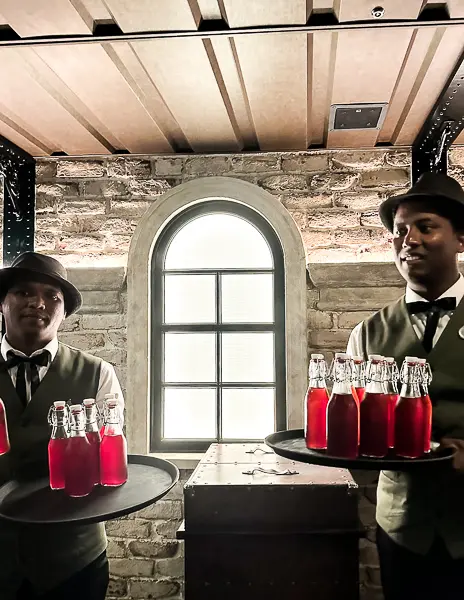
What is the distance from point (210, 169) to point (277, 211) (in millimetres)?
519

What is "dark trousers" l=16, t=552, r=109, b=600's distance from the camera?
7.65ft

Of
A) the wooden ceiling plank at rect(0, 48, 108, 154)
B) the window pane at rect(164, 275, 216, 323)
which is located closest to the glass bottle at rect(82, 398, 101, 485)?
the wooden ceiling plank at rect(0, 48, 108, 154)

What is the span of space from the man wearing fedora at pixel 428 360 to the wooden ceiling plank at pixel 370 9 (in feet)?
2.17

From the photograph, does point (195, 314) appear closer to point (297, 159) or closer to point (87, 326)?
point (87, 326)

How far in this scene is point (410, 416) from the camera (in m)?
1.99

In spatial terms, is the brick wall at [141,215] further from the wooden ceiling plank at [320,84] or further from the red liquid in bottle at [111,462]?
the red liquid in bottle at [111,462]

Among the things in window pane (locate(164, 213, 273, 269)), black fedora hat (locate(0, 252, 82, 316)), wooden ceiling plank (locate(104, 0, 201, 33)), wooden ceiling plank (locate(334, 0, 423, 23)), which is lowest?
black fedora hat (locate(0, 252, 82, 316))

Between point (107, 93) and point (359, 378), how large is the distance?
5.97 ft

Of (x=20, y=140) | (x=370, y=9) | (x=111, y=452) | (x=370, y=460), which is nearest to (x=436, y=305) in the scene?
(x=370, y=460)

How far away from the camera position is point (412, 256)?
7.88 feet

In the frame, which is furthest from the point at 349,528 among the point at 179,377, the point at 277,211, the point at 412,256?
the point at 277,211

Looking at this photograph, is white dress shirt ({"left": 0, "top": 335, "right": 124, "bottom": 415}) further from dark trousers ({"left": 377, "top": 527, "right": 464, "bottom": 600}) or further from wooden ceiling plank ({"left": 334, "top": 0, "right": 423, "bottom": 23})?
wooden ceiling plank ({"left": 334, "top": 0, "right": 423, "bottom": 23})

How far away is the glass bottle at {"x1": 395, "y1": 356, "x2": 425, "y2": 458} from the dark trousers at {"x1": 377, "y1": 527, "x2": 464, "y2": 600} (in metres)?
0.53

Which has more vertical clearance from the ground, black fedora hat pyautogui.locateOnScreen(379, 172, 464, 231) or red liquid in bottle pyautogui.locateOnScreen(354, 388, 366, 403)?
black fedora hat pyautogui.locateOnScreen(379, 172, 464, 231)
